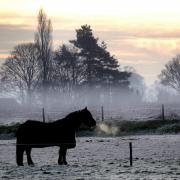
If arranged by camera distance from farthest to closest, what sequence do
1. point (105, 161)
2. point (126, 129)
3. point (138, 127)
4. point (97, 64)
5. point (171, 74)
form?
point (171, 74)
point (97, 64)
point (138, 127)
point (126, 129)
point (105, 161)

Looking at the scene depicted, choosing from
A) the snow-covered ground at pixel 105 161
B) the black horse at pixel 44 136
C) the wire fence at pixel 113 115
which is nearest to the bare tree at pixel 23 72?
the wire fence at pixel 113 115

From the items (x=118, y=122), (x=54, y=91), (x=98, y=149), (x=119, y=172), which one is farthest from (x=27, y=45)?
(x=119, y=172)

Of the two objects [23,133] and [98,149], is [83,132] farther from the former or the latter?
[23,133]

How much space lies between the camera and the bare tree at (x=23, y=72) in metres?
97.8

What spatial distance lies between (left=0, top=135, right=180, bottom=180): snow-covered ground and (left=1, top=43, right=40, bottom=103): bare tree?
6403 centimetres

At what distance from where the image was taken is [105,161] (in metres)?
23.1

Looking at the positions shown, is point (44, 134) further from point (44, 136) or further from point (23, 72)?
point (23, 72)

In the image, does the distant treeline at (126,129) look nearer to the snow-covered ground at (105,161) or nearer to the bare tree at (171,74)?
the snow-covered ground at (105,161)

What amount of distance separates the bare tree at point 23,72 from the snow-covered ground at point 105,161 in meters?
64.0

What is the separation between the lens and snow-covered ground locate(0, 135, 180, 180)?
18.4 meters

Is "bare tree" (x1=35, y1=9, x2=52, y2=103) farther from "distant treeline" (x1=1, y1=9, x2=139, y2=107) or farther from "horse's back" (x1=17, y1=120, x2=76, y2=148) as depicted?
"horse's back" (x1=17, y1=120, x2=76, y2=148)

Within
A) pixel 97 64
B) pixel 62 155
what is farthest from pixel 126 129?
pixel 97 64

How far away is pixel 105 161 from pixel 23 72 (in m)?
76.7

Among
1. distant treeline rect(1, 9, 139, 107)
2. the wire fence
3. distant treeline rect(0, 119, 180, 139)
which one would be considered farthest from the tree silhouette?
distant treeline rect(0, 119, 180, 139)
